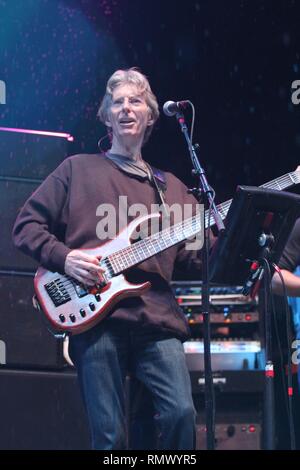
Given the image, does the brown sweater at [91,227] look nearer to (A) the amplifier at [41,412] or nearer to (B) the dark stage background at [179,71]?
(A) the amplifier at [41,412]

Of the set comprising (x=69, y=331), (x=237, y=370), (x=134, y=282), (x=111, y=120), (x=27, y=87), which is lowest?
(x=237, y=370)

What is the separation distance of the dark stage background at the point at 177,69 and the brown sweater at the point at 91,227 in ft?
5.45

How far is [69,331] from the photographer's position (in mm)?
2910

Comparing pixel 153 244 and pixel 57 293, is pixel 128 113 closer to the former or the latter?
pixel 153 244

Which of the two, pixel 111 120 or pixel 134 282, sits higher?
pixel 111 120

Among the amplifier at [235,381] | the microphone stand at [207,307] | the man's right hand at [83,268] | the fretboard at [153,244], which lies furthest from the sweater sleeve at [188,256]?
the amplifier at [235,381]

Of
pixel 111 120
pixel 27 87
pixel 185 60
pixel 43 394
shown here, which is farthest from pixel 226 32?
pixel 43 394

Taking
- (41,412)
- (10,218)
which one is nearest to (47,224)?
(10,218)

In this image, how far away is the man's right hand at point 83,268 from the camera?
114 inches

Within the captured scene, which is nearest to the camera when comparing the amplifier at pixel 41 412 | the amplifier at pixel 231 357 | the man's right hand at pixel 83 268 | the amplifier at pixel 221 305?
the man's right hand at pixel 83 268

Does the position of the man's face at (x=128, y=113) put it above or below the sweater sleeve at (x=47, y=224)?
above
